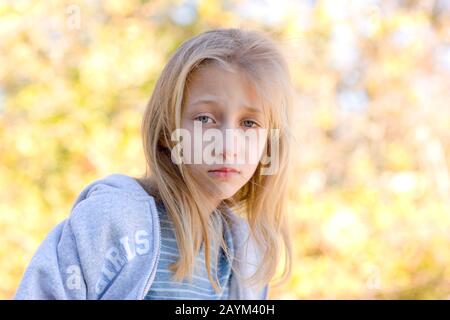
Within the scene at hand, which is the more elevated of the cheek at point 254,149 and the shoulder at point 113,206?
the cheek at point 254,149

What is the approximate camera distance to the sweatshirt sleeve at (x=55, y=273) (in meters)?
0.91

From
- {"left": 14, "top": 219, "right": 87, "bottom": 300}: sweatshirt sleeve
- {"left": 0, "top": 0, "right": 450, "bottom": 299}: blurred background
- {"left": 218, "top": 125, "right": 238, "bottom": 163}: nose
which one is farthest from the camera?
{"left": 0, "top": 0, "right": 450, "bottom": 299}: blurred background

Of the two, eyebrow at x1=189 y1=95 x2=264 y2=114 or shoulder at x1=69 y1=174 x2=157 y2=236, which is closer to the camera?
shoulder at x1=69 y1=174 x2=157 y2=236

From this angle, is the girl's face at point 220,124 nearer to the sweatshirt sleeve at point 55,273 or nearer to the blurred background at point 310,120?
the sweatshirt sleeve at point 55,273

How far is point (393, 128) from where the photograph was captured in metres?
3.26

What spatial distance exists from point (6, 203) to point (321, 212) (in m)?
1.44

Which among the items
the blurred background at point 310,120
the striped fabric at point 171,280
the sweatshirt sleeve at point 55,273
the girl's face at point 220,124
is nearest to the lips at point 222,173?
the girl's face at point 220,124

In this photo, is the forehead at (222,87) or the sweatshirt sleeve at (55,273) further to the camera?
the forehead at (222,87)

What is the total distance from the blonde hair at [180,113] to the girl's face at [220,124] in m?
0.02

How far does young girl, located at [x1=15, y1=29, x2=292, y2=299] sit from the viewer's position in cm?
97

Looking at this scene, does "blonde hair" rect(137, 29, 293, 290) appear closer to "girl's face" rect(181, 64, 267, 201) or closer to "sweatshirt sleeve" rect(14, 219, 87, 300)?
"girl's face" rect(181, 64, 267, 201)

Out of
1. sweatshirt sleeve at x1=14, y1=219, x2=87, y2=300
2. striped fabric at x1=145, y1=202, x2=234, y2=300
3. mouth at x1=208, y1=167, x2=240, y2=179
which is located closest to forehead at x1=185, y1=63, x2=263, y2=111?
mouth at x1=208, y1=167, x2=240, y2=179

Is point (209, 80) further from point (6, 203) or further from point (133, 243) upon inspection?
point (6, 203)

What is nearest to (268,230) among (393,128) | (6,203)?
(6,203)
